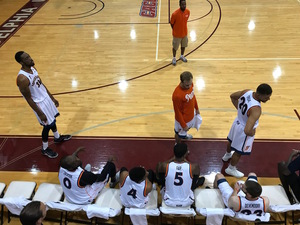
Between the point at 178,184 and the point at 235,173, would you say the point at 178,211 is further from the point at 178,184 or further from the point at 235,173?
the point at 235,173

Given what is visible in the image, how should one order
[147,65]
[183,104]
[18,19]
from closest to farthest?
[183,104]
[147,65]
[18,19]

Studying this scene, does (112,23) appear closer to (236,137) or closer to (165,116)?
(165,116)

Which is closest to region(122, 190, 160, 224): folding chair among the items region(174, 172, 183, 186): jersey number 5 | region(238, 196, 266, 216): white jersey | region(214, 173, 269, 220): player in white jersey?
region(174, 172, 183, 186): jersey number 5

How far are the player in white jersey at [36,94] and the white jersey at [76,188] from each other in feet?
4.76

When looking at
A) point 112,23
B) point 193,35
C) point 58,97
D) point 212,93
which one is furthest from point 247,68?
point 112,23

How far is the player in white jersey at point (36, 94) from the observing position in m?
4.02

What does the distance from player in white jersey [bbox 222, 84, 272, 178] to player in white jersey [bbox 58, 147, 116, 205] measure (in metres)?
2.09

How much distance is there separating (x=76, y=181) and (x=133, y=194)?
73 centimetres

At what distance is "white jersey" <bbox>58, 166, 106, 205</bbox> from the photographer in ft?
10.7

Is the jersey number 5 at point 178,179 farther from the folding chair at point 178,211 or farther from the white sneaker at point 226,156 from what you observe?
the white sneaker at point 226,156

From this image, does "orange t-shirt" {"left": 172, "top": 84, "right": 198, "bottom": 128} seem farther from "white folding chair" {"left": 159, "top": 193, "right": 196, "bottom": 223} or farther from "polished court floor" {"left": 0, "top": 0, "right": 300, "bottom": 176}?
"white folding chair" {"left": 159, "top": 193, "right": 196, "bottom": 223}

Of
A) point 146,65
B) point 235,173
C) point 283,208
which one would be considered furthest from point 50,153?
point 283,208

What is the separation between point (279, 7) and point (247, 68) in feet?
17.3

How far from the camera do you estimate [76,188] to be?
3.32 m
